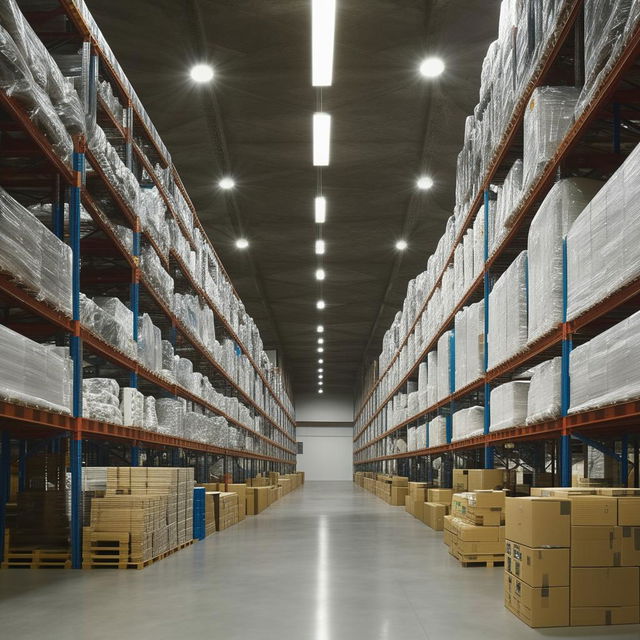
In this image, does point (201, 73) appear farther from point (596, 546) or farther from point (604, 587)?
point (604, 587)

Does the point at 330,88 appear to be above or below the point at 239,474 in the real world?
above

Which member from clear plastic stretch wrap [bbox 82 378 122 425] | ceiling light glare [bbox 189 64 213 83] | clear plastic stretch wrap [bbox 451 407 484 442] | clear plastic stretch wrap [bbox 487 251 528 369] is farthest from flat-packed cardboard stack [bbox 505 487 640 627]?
ceiling light glare [bbox 189 64 213 83]

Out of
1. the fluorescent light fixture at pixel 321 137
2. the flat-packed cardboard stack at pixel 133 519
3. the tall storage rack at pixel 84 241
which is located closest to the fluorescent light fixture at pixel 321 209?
the fluorescent light fixture at pixel 321 137

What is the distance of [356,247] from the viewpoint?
22031 millimetres

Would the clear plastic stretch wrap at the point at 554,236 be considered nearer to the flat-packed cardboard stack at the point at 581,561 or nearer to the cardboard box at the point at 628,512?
the cardboard box at the point at 628,512

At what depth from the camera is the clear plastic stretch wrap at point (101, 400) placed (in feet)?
29.9

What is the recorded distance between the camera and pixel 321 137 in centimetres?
1334

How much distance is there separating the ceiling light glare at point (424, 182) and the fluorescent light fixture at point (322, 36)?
250 inches

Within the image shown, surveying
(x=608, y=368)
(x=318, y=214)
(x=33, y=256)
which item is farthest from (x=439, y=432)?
(x=33, y=256)

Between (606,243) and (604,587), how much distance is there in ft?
8.18

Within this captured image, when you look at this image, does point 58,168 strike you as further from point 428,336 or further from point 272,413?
point 272,413

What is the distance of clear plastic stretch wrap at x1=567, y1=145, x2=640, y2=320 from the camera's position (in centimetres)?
544

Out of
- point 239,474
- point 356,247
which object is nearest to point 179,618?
point 356,247

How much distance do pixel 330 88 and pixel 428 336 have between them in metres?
5.74
